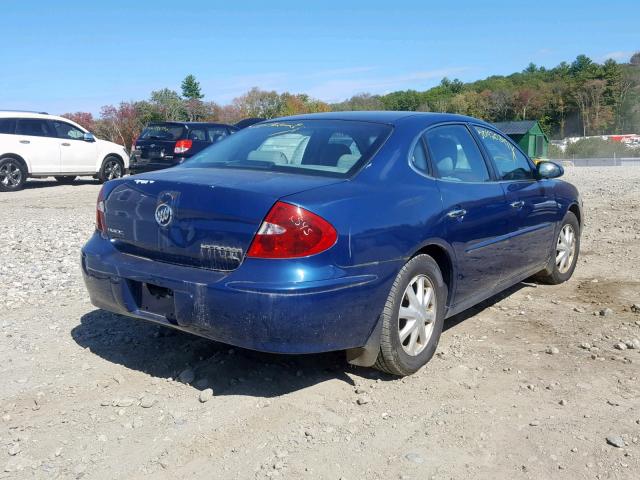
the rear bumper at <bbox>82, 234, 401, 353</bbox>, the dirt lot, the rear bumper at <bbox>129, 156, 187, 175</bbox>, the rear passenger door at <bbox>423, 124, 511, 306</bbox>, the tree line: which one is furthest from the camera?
the tree line

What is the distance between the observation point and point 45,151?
1561 cm

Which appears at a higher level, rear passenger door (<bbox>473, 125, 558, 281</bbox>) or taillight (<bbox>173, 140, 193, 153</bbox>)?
taillight (<bbox>173, 140, 193, 153</bbox>)

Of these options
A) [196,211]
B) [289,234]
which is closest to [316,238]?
[289,234]

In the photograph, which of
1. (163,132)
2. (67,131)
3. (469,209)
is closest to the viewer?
(469,209)

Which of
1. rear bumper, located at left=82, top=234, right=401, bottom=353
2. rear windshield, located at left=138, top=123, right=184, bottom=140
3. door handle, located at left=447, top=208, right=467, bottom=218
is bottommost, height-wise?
rear bumper, located at left=82, top=234, right=401, bottom=353

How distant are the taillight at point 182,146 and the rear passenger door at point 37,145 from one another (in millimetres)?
2960

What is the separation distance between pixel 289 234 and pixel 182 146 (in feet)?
41.0

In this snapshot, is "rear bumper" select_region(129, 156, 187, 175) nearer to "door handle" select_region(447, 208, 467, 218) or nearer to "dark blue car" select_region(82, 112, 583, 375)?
"dark blue car" select_region(82, 112, 583, 375)

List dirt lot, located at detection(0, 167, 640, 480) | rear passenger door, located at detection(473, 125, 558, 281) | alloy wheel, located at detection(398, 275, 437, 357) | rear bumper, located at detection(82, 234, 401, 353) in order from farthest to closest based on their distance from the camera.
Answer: rear passenger door, located at detection(473, 125, 558, 281) < alloy wheel, located at detection(398, 275, 437, 357) < rear bumper, located at detection(82, 234, 401, 353) < dirt lot, located at detection(0, 167, 640, 480)

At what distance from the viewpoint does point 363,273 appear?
352 centimetres

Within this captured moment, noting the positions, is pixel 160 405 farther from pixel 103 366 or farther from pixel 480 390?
pixel 480 390

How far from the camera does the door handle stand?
13.7ft

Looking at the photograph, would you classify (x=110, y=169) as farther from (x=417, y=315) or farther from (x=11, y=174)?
(x=417, y=315)

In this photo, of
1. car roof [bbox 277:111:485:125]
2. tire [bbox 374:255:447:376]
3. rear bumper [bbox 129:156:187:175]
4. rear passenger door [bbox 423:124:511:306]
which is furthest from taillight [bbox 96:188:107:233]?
rear bumper [bbox 129:156:187:175]
